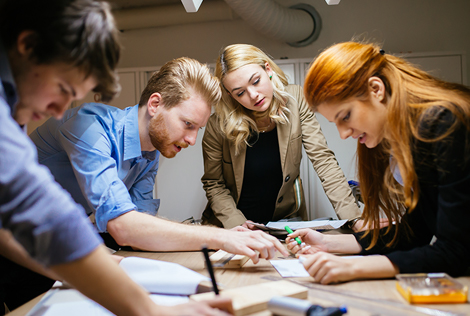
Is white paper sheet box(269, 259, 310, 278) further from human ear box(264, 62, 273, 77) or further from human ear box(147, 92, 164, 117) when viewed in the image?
human ear box(264, 62, 273, 77)

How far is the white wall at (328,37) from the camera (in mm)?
2916

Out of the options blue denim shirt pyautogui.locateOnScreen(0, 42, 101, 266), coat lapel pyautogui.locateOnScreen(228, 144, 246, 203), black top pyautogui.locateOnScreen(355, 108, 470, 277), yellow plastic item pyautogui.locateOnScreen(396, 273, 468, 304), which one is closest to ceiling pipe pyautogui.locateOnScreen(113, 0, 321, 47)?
coat lapel pyautogui.locateOnScreen(228, 144, 246, 203)

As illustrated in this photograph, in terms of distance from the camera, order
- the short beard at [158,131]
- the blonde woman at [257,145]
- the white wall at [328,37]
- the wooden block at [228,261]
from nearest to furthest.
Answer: the wooden block at [228,261] → the short beard at [158,131] → the blonde woman at [257,145] → the white wall at [328,37]

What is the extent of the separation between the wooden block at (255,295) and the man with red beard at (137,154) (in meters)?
0.24

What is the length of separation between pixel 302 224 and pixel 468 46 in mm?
2668

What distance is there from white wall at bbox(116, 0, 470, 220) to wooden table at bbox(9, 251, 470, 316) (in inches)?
70.6

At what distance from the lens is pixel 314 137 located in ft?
6.73

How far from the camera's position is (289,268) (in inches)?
41.6

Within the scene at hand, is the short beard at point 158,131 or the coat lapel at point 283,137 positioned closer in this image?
the short beard at point 158,131

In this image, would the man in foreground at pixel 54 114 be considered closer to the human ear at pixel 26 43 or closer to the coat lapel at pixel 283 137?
the human ear at pixel 26 43

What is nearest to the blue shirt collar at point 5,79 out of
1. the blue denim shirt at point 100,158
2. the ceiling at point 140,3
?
the blue denim shirt at point 100,158

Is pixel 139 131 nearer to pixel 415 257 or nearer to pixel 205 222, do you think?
pixel 205 222

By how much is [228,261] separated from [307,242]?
0.34 meters

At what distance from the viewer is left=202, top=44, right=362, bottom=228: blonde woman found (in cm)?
191
